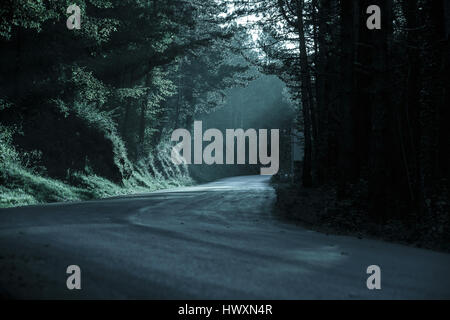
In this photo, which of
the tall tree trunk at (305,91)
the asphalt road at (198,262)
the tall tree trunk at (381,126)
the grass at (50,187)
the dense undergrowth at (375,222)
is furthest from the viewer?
the tall tree trunk at (305,91)

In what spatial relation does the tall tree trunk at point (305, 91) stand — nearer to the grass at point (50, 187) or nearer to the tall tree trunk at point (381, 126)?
the grass at point (50, 187)

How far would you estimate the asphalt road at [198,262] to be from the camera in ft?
16.5

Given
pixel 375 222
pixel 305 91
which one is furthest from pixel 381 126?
pixel 305 91

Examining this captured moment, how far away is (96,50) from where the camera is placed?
84.2 ft

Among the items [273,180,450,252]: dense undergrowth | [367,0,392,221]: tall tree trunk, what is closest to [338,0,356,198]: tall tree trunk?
[273,180,450,252]: dense undergrowth

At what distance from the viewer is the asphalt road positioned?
502 cm

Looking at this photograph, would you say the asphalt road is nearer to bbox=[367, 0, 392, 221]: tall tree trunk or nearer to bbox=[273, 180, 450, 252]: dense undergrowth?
bbox=[273, 180, 450, 252]: dense undergrowth

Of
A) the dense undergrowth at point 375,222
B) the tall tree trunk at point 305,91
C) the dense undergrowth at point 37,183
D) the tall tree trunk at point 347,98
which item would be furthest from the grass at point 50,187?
the tall tree trunk at point 347,98

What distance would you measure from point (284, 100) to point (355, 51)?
66.4 metres

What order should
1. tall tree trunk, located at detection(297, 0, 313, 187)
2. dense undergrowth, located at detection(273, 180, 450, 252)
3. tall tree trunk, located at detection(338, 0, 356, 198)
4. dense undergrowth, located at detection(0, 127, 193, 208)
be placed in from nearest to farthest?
1. dense undergrowth, located at detection(273, 180, 450, 252)
2. tall tree trunk, located at detection(338, 0, 356, 198)
3. dense undergrowth, located at detection(0, 127, 193, 208)
4. tall tree trunk, located at detection(297, 0, 313, 187)

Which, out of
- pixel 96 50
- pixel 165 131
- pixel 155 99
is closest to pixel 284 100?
pixel 165 131

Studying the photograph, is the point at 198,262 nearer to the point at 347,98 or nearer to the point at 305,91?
the point at 347,98

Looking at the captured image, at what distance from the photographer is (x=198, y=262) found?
6.35m
